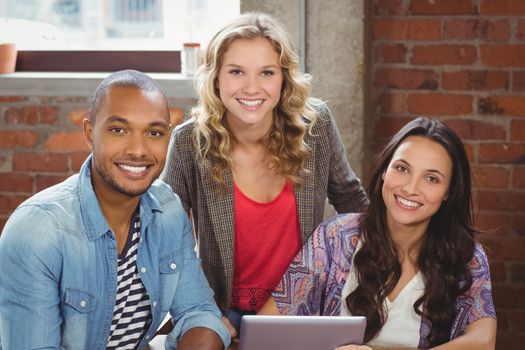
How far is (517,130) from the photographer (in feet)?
10.0

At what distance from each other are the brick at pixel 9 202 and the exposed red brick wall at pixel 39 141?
0.02m

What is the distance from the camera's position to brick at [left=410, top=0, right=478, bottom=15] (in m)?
3.01

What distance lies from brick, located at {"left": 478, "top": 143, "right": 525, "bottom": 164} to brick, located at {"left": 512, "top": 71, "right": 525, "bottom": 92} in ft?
0.66

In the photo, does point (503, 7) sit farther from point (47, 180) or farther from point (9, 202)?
Answer: point (9, 202)

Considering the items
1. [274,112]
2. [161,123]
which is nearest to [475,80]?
[274,112]

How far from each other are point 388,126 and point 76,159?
129cm

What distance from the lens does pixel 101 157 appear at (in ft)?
6.11

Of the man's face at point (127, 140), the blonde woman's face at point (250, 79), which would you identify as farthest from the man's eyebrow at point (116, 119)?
the blonde woman's face at point (250, 79)

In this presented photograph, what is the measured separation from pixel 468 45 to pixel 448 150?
1071mm

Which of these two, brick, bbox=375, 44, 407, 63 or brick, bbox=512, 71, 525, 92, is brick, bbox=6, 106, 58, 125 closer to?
brick, bbox=375, 44, 407, 63

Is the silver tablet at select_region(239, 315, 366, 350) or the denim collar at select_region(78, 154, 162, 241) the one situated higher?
the denim collar at select_region(78, 154, 162, 241)

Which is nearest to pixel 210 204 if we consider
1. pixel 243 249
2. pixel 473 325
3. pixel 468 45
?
pixel 243 249

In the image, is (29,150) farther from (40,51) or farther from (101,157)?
(101,157)

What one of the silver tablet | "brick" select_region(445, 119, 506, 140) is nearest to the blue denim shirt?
the silver tablet
